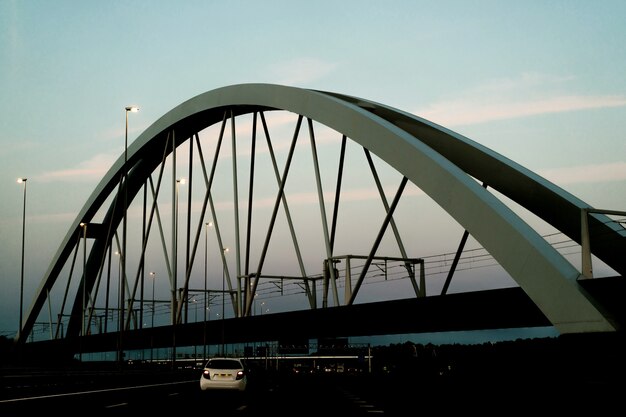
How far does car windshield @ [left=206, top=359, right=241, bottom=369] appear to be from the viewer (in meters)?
28.5

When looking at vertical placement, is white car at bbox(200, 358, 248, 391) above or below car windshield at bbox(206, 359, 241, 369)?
below

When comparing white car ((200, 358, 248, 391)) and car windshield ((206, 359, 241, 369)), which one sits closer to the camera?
white car ((200, 358, 248, 391))

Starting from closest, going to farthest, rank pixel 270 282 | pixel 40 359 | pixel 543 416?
pixel 543 416, pixel 270 282, pixel 40 359

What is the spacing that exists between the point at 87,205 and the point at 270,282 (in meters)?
18.6

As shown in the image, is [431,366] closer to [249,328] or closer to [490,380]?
[249,328]

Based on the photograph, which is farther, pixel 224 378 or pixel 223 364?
pixel 223 364

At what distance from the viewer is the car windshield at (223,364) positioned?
28.5 meters

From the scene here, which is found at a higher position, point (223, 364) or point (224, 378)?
point (223, 364)

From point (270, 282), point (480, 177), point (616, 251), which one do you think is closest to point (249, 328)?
point (270, 282)

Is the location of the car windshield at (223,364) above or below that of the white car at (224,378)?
above

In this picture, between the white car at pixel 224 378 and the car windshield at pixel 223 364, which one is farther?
the car windshield at pixel 223 364

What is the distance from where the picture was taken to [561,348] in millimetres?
22391

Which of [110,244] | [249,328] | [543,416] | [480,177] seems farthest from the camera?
[110,244]

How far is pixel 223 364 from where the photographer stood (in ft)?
94.4
